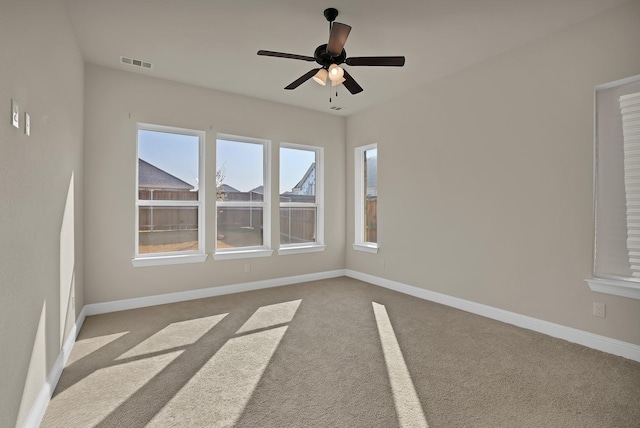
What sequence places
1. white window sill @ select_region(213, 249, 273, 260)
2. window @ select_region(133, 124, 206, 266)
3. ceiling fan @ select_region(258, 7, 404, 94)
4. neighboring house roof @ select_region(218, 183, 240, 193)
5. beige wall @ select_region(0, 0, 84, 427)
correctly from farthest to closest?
neighboring house roof @ select_region(218, 183, 240, 193) < white window sill @ select_region(213, 249, 273, 260) < window @ select_region(133, 124, 206, 266) < ceiling fan @ select_region(258, 7, 404, 94) < beige wall @ select_region(0, 0, 84, 427)

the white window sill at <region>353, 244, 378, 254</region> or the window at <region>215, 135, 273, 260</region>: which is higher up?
the window at <region>215, 135, 273, 260</region>

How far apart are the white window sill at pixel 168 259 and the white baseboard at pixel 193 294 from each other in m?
0.39

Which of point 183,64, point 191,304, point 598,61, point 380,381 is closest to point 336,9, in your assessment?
point 183,64

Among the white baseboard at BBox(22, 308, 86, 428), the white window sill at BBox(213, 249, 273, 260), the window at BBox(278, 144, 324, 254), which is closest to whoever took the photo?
the white baseboard at BBox(22, 308, 86, 428)

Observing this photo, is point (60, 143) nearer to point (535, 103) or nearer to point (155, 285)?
point (155, 285)

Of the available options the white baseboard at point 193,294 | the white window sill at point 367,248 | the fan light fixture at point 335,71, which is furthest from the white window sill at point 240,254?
the fan light fixture at point 335,71

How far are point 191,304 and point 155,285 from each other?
50cm

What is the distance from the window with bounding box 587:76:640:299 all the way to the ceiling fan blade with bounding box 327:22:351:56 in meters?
2.20

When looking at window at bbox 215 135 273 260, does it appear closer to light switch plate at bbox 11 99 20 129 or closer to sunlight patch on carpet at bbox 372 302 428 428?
sunlight patch on carpet at bbox 372 302 428 428

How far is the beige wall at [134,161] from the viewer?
3.60 meters

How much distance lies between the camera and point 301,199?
5.27m

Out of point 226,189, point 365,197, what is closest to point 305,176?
point 365,197

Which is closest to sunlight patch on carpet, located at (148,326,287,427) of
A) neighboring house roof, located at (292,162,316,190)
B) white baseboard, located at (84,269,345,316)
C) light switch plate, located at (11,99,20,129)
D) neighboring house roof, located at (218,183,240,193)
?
white baseboard, located at (84,269,345,316)

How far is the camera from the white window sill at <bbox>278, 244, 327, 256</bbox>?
4.93 meters
